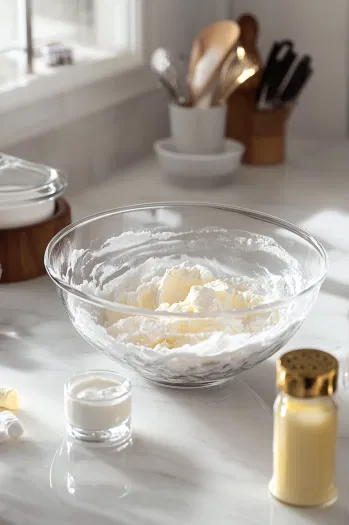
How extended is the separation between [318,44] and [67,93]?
676 millimetres

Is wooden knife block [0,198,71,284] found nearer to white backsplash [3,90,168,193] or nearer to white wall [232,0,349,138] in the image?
white backsplash [3,90,168,193]

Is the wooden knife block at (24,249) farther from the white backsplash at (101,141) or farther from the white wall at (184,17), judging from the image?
the white wall at (184,17)

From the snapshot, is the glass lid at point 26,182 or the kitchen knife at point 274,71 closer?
the glass lid at point 26,182

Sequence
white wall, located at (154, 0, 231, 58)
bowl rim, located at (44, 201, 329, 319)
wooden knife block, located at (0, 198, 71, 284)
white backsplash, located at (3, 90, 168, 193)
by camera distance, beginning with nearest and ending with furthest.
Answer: bowl rim, located at (44, 201, 329, 319) < wooden knife block, located at (0, 198, 71, 284) < white backsplash, located at (3, 90, 168, 193) < white wall, located at (154, 0, 231, 58)

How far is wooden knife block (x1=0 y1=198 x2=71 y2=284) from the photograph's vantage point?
135 cm

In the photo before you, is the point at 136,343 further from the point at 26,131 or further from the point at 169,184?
the point at 169,184

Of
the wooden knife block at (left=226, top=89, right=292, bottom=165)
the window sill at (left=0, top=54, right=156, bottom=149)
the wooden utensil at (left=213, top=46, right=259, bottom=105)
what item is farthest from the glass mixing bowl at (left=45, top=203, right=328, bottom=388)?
the wooden knife block at (left=226, top=89, right=292, bottom=165)

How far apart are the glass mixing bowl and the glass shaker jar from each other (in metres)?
0.14

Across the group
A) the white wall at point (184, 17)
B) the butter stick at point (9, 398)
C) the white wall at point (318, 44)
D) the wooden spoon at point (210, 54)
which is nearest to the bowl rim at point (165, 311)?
the butter stick at point (9, 398)

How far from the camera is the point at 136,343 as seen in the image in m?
1.01

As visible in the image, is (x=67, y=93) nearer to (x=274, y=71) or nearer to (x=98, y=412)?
(x=274, y=71)

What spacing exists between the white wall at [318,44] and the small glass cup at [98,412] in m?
1.33

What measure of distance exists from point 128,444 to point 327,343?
1.09 ft

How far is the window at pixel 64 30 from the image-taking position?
68.1 inches
